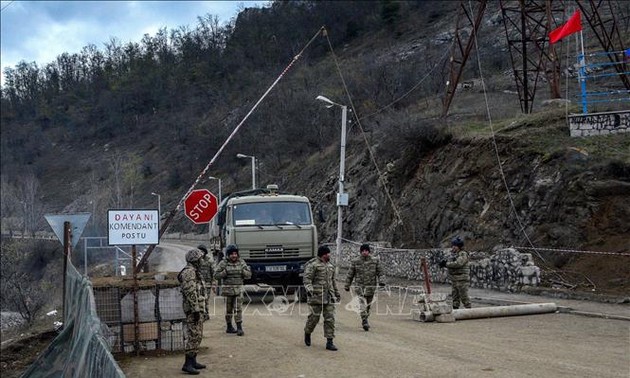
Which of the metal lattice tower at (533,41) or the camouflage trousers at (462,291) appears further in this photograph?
the metal lattice tower at (533,41)

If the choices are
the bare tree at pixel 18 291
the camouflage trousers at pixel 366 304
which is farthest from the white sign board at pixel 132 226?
the bare tree at pixel 18 291

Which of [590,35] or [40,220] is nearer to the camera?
[590,35]

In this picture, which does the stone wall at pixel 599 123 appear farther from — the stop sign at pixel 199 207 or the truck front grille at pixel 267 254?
the stop sign at pixel 199 207

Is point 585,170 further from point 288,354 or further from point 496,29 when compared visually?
point 496,29

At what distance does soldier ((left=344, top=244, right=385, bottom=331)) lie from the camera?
14.7 meters

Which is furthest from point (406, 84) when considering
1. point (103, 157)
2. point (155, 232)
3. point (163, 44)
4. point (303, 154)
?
point (163, 44)

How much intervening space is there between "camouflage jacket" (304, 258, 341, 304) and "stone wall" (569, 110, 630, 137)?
15531 mm

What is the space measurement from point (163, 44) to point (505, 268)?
13552 centimetres

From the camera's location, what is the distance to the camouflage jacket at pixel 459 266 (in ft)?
55.4

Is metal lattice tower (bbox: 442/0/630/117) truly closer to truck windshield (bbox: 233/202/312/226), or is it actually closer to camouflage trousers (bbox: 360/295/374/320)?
truck windshield (bbox: 233/202/312/226)

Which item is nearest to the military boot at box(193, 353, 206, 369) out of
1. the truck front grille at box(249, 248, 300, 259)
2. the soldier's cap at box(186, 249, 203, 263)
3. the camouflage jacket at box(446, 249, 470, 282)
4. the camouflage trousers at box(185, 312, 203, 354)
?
the camouflage trousers at box(185, 312, 203, 354)

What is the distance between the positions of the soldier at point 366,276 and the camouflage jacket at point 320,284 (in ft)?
5.62

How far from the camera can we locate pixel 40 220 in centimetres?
9744

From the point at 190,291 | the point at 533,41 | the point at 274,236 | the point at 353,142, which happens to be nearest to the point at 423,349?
the point at 190,291
